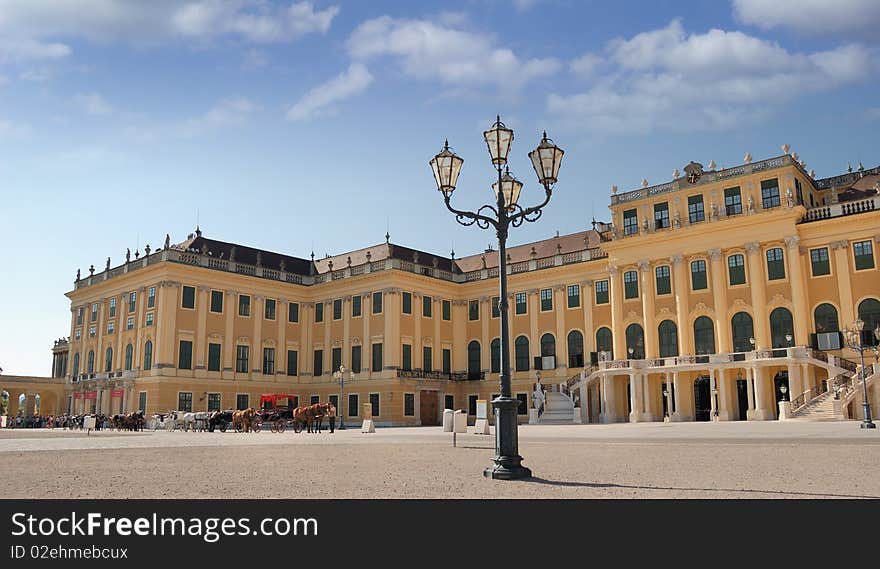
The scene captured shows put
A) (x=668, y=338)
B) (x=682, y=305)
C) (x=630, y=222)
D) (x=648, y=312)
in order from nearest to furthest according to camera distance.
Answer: (x=682, y=305), (x=668, y=338), (x=648, y=312), (x=630, y=222)

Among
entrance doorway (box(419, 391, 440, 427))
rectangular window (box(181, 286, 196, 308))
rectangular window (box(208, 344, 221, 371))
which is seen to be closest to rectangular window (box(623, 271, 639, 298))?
entrance doorway (box(419, 391, 440, 427))

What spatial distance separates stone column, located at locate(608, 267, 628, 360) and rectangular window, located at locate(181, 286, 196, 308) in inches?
1161

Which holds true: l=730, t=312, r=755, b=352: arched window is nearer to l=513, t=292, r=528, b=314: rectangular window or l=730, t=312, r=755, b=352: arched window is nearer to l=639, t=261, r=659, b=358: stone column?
l=639, t=261, r=659, b=358: stone column

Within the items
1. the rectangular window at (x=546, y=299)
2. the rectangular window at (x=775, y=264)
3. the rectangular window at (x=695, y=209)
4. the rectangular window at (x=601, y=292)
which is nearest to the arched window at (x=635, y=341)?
the rectangular window at (x=601, y=292)

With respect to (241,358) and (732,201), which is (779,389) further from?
(241,358)

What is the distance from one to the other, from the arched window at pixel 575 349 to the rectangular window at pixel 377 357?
45.5 ft

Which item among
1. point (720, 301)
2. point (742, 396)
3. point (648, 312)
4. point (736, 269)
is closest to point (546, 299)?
point (648, 312)

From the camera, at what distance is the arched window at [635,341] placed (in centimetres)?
4919

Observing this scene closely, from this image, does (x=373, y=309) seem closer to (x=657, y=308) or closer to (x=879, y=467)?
(x=657, y=308)

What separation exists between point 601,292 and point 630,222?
216 inches

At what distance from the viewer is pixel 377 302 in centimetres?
5678

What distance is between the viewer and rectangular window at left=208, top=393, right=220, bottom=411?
53819 mm

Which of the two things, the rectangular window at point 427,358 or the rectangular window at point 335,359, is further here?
the rectangular window at point 335,359

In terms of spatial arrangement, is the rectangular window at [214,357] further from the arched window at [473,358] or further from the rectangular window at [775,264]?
the rectangular window at [775,264]
